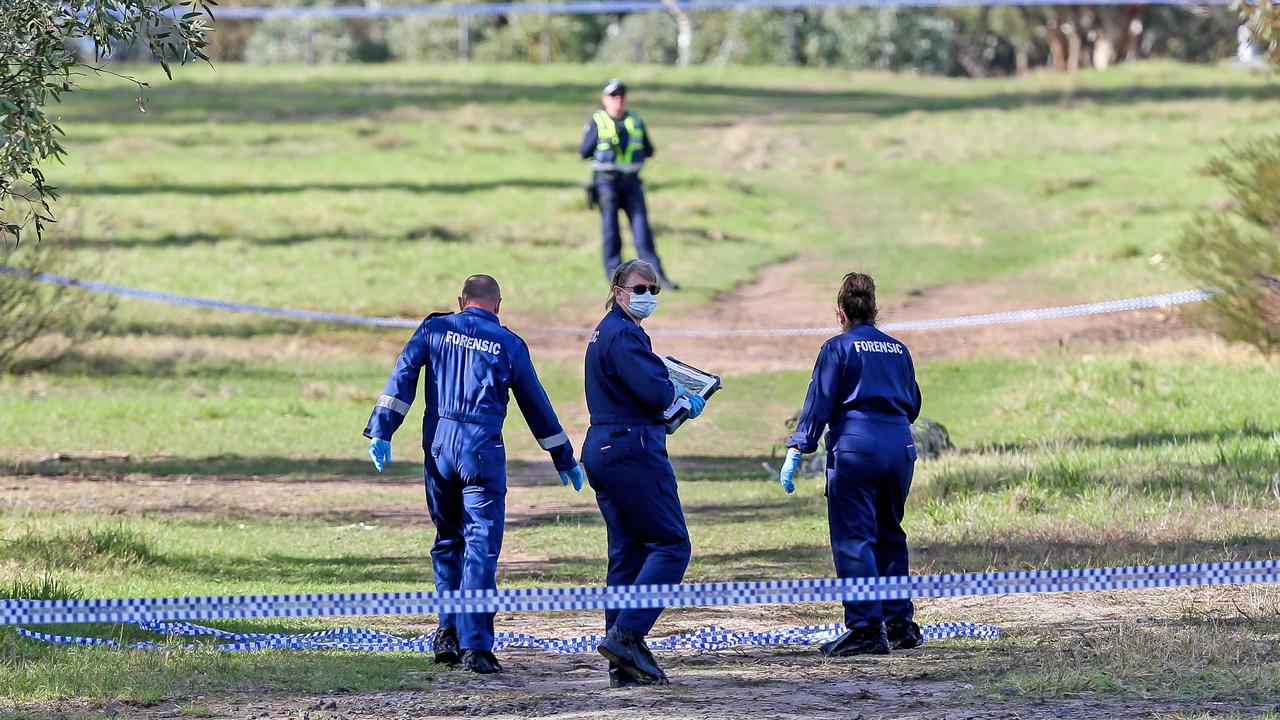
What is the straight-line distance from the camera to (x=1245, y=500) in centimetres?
1064

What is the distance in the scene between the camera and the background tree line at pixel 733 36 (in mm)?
61312

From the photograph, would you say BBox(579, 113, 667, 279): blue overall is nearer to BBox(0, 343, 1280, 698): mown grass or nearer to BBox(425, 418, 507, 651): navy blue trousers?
BBox(0, 343, 1280, 698): mown grass

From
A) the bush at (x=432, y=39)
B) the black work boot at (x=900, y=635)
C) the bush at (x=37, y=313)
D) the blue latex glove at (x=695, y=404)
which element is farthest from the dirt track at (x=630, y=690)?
the bush at (x=432, y=39)

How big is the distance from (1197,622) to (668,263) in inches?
580

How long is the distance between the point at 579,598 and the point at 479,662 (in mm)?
552

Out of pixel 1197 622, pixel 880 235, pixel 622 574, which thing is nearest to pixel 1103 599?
pixel 1197 622

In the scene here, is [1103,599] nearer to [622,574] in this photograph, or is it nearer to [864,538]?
[864,538]

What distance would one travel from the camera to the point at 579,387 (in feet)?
53.6

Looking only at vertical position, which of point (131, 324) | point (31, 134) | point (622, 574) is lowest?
point (131, 324)

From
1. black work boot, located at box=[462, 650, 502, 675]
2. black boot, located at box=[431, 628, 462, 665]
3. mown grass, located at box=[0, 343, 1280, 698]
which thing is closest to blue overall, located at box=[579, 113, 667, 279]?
mown grass, located at box=[0, 343, 1280, 698]

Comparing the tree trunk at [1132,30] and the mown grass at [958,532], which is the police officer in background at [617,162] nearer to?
the mown grass at [958,532]

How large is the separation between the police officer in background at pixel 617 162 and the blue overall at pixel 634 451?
35.9ft

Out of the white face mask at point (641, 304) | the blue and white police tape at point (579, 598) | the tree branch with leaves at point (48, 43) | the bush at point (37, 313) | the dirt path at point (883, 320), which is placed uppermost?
the tree branch with leaves at point (48, 43)

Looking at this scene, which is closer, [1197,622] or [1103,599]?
[1197,622]
